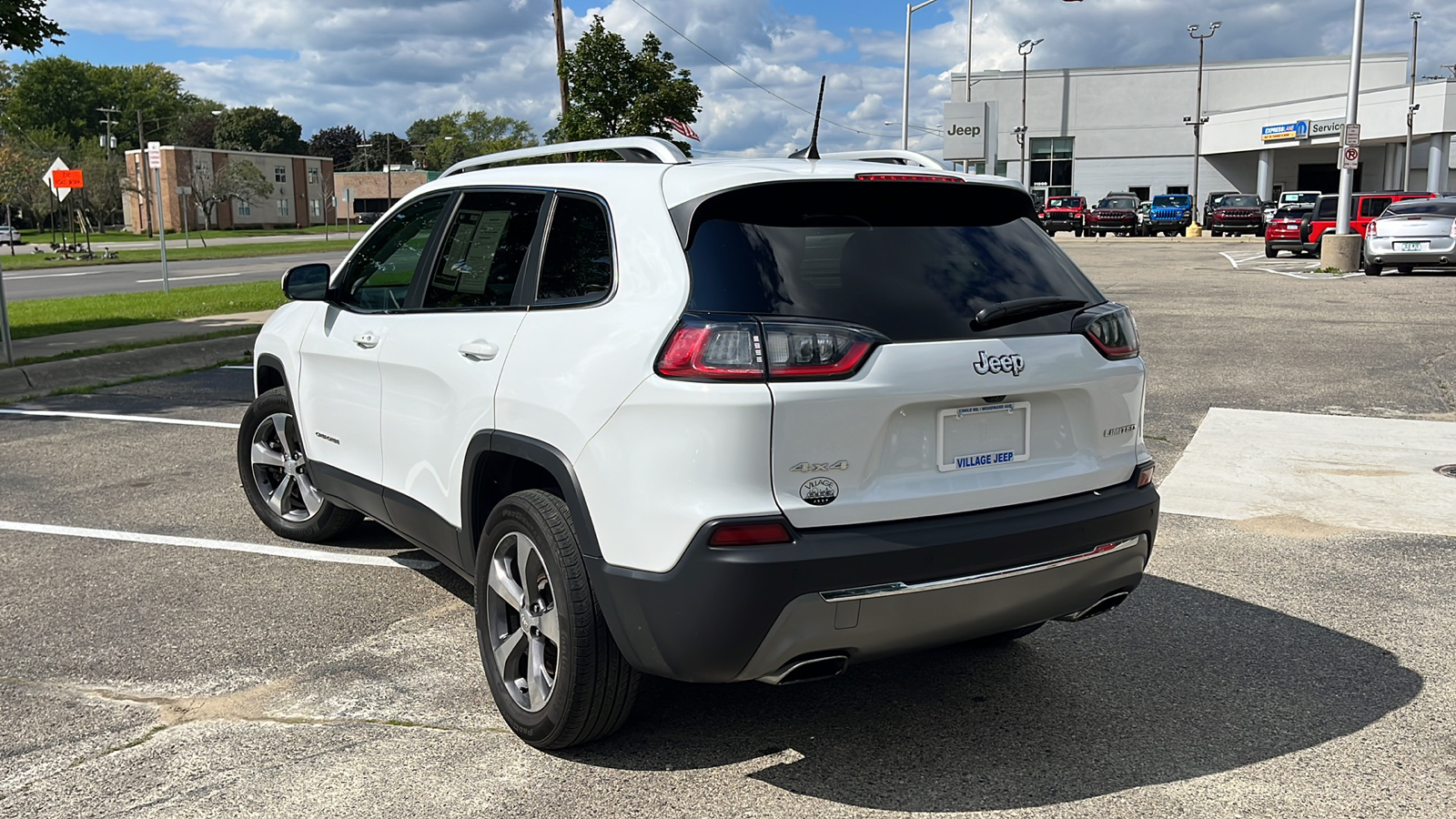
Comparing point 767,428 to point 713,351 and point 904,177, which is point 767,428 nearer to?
point 713,351

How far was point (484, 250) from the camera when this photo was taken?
14.0 ft

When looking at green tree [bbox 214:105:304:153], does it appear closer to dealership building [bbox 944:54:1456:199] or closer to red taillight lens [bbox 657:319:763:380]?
dealership building [bbox 944:54:1456:199]

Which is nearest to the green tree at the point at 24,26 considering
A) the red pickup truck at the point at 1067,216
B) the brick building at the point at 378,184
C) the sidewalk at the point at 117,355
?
the sidewalk at the point at 117,355

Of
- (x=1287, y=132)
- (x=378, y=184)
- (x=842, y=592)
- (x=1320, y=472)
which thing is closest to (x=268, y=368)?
(x=842, y=592)

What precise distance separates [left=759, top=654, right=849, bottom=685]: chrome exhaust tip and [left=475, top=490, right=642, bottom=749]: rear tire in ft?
1.61

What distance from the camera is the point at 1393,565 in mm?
5629

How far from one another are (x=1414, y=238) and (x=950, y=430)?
2394 cm

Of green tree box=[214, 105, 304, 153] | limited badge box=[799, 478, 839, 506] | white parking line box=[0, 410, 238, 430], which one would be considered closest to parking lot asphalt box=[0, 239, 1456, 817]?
limited badge box=[799, 478, 839, 506]

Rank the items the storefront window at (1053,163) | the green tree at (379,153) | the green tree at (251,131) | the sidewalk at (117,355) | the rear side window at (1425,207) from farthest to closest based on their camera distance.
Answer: the green tree at (379,153)
the green tree at (251,131)
the storefront window at (1053,163)
the rear side window at (1425,207)
the sidewalk at (117,355)

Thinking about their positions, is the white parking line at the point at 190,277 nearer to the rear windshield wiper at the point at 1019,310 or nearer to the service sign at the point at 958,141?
the service sign at the point at 958,141

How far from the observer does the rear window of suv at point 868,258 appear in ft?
10.8

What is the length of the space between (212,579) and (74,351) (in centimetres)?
836

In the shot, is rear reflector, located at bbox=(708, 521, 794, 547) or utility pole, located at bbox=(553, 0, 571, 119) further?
utility pole, located at bbox=(553, 0, 571, 119)

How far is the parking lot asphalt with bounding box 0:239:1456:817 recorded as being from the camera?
3.44m
